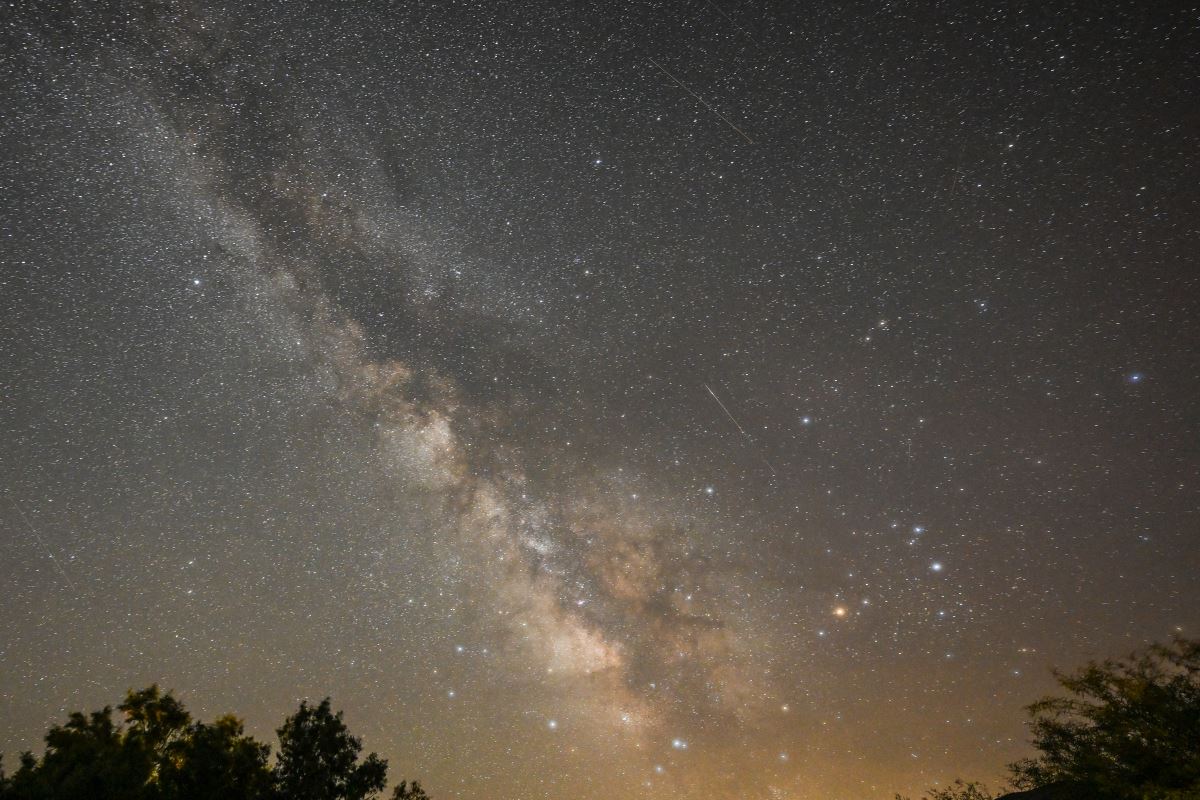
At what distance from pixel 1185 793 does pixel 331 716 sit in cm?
2151

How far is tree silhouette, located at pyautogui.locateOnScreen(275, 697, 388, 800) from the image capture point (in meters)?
12.2

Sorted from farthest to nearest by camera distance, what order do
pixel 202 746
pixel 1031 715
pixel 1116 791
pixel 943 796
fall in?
pixel 943 796 < pixel 1031 715 < pixel 1116 791 < pixel 202 746

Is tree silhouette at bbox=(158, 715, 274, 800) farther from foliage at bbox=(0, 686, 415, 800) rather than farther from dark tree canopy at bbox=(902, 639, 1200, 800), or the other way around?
dark tree canopy at bbox=(902, 639, 1200, 800)

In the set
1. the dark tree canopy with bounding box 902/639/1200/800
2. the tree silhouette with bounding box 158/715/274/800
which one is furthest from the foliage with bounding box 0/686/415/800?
the dark tree canopy with bounding box 902/639/1200/800

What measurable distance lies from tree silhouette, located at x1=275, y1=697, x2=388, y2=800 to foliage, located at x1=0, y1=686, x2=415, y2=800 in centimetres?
2

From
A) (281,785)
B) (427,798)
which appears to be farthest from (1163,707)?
(281,785)

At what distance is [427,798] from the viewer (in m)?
14.8

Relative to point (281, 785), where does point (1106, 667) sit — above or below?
above

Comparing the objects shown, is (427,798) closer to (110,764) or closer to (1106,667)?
(110,764)

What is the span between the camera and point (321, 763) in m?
12.6

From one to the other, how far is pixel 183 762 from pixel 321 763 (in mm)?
3036

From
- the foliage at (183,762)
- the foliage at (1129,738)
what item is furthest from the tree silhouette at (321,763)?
the foliage at (1129,738)

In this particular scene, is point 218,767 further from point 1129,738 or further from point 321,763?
point 1129,738

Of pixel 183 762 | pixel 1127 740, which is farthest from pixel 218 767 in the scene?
pixel 1127 740
